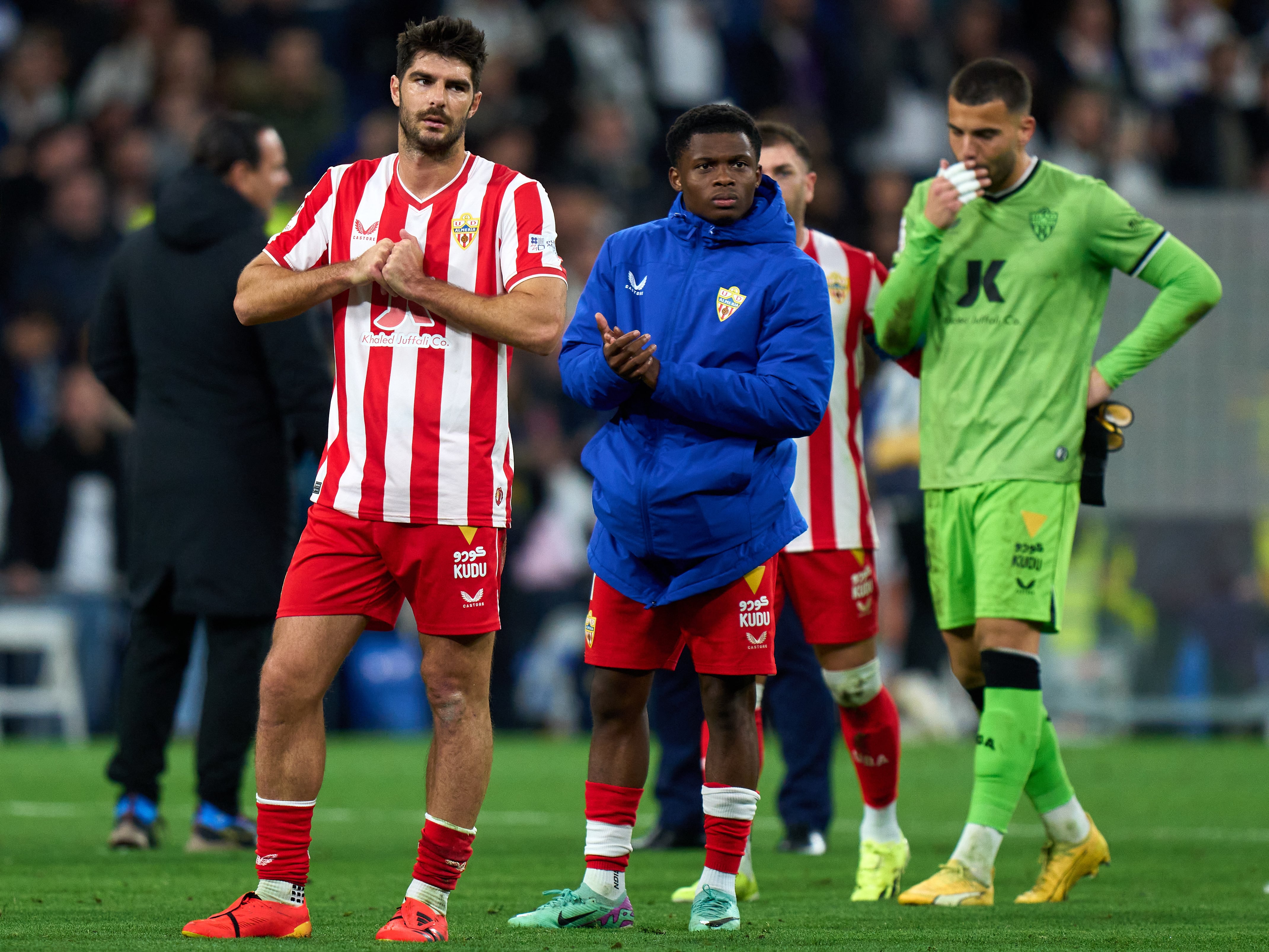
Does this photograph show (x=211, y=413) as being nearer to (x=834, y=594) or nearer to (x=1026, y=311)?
(x=834, y=594)

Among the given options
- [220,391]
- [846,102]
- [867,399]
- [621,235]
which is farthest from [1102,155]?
[621,235]

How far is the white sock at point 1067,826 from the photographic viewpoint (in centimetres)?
610

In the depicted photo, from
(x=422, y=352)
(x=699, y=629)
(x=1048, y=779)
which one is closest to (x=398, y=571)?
(x=422, y=352)

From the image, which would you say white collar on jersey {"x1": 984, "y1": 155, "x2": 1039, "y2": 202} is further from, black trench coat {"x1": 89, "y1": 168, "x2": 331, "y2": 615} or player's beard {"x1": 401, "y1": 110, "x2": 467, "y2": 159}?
black trench coat {"x1": 89, "y1": 168, "x2": 331, "y2": 615}

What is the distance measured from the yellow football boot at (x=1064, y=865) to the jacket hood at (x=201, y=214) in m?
3.80

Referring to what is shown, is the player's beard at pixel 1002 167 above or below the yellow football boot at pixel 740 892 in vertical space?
above

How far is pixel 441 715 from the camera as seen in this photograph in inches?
194

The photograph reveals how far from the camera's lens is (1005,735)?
233 inches

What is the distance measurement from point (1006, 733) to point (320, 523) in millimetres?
2282

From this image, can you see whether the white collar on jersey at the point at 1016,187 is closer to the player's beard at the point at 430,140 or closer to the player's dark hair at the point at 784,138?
the player's dark hair at the point at 784,138

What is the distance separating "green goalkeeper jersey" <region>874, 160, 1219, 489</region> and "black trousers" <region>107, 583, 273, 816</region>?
2746 millimetres

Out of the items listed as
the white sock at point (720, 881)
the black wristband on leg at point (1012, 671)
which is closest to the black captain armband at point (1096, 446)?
the black wristband on leg at point (1012, 671)

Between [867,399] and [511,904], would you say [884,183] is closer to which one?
[867,399]

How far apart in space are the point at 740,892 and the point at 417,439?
1.91 metres
